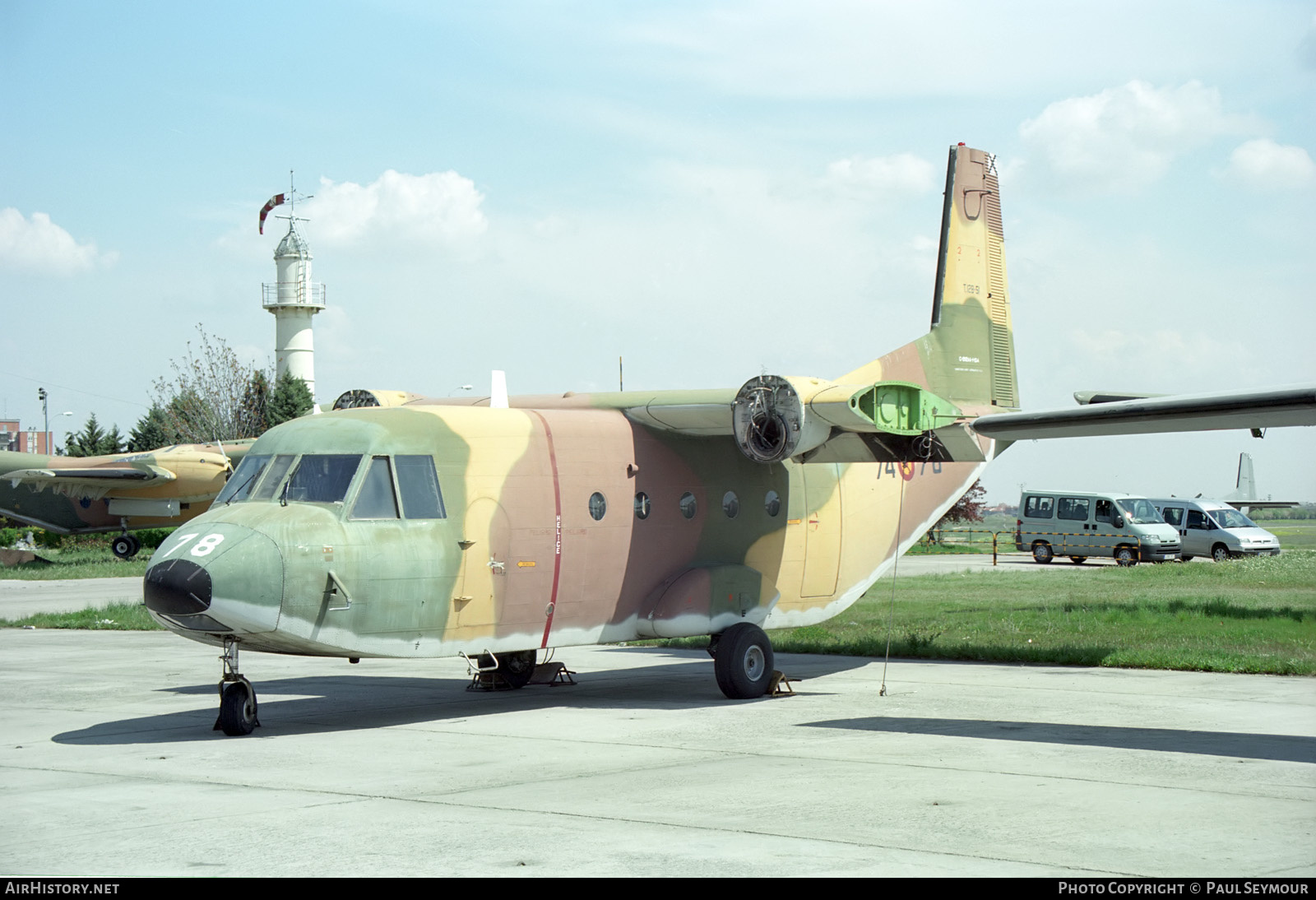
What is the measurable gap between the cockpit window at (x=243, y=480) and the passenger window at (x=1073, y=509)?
36059 millimetres

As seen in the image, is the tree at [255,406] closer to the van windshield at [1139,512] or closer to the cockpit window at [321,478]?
the van windshield at [1139,512]

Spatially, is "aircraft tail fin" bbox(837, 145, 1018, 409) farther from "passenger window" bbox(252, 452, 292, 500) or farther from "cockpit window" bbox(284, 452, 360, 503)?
"passenger window" bbox(252, 452, 292, 500)

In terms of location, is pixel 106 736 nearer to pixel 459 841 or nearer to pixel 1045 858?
pixel 459 841

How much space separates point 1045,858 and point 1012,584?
25.2 meters

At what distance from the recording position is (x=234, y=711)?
1192 cm

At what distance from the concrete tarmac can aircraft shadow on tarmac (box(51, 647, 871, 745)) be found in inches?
3.1

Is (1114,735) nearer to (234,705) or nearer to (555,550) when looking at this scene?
(555,550)

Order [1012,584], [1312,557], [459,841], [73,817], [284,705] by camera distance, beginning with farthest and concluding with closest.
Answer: [1312,557], [1012,584], [284,705], [73,817], [459,841]

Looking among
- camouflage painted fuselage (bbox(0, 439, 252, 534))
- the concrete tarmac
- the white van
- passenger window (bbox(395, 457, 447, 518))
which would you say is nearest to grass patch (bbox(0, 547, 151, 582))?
camouflage painted fuselage (bbox(0, 439, 252, 534))

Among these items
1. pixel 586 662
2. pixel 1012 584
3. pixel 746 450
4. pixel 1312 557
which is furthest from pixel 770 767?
pixel 1312 557

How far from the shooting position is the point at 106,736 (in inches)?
478

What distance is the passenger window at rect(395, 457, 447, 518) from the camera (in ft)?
40.1

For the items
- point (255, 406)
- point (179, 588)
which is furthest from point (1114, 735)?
point (255, 406)

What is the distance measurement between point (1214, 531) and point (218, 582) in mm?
39797
